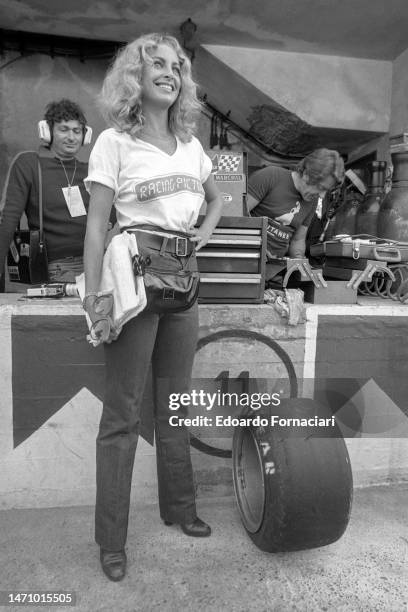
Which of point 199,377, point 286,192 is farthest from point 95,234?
point 286,192

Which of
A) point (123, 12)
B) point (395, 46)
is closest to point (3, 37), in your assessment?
point (123, 12)

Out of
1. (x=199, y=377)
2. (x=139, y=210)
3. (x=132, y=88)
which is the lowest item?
(x=199, y=377)

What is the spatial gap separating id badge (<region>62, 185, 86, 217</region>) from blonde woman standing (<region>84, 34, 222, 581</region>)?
82 centimetres

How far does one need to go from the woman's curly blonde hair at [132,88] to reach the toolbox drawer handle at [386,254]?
163cm

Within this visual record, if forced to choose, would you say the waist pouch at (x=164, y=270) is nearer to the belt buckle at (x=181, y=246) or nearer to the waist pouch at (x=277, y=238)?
the belt buckle at (x=181, y=246)

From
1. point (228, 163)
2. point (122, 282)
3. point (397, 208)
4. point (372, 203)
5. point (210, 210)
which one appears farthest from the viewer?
point (372, 203)

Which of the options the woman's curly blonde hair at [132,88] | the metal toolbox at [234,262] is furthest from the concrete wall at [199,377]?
the woman's curly blonde hair at [132,88]

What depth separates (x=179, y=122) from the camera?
1.89m

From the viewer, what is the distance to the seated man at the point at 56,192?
2.51 meters

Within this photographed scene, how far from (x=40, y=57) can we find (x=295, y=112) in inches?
110

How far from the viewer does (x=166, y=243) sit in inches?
70.5

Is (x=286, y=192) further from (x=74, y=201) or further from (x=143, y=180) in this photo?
(x=143, y=180)

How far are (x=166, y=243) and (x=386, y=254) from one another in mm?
1762

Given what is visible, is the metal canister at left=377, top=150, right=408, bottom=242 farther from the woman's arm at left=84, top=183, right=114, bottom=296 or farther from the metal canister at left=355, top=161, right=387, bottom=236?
the woman's arm at left=84, top=183, right=114, bottom=296
